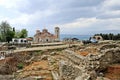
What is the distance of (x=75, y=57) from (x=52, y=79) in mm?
4200

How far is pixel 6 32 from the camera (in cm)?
9188

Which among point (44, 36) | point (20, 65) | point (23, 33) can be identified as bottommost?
point (20, 65)

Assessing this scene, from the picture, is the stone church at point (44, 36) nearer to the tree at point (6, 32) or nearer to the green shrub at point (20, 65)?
the tree at point (6, 32)

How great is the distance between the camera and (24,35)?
106312mm

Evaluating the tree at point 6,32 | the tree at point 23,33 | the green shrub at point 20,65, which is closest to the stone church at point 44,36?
→ the tree at point 6,32

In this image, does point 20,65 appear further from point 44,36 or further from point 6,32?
point 6,32

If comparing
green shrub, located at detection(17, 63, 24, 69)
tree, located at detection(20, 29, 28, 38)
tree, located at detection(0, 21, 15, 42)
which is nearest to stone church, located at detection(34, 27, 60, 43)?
tree, located at detection(0, 21, 15, 42)

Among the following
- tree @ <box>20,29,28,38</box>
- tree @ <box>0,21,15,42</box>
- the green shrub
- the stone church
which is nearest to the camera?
the green shrub

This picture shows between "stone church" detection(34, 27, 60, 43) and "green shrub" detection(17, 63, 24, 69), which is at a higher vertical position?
"stone church" detection(34, 27, 60, 43)

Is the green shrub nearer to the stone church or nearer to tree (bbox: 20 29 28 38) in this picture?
the stone church

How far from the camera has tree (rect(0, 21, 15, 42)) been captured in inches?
3540

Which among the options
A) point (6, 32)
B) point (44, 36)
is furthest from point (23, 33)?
point (44, 36)

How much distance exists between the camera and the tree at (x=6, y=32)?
8991 centimetres

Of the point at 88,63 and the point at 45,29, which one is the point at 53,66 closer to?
the point at 88,63
